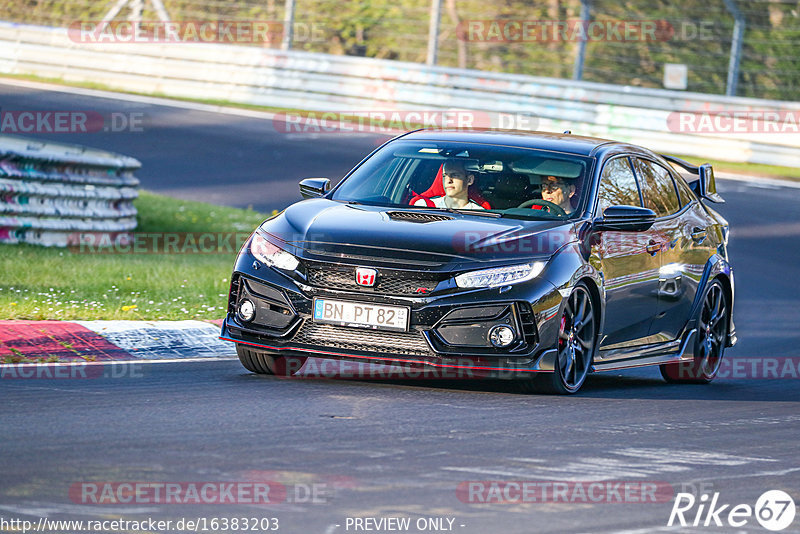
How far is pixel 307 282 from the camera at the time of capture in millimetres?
8211

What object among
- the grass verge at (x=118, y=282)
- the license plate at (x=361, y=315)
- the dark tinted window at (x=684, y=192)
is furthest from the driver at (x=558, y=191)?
the grass verge at (x=118, y=282)

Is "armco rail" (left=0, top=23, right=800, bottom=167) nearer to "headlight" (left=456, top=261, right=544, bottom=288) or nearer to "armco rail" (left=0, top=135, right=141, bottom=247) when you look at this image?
"armco rail" (left=0, top=135, right=141, bottom=247)

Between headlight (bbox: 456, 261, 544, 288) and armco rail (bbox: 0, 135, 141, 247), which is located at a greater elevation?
headlight (bbox: 456, 261, 544, 288)

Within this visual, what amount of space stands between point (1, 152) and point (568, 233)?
22.7ft

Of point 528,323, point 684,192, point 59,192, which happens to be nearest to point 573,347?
point 528,323

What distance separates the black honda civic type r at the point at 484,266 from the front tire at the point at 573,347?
0.01 m

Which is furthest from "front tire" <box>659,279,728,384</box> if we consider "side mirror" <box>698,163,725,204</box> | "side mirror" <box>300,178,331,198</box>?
"side mirror" <box>300,178,331,198</box>

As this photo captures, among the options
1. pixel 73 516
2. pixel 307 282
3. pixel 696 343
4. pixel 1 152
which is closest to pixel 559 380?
pixel 307 282

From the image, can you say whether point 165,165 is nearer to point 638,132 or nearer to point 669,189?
point 638,132

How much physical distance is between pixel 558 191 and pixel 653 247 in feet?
2.94

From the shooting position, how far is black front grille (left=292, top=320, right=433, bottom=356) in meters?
8.09

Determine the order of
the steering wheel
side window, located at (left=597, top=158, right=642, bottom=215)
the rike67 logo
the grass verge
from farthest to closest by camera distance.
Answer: the grass verge < side window, located at (left=597, top=158, right=642, bottom=215) < the steering wheel < the rike67 logo

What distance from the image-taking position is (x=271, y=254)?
8.45 m

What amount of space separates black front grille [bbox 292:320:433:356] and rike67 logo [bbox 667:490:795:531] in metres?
2.27
